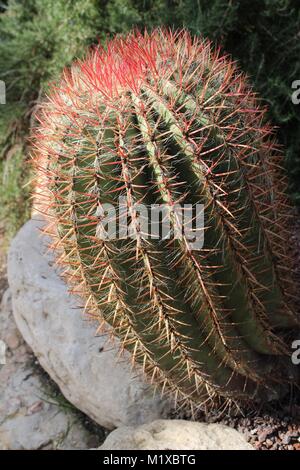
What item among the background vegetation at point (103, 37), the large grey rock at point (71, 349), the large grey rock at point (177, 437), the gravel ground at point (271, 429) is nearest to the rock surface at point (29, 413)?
the large grey rock at point (71, 349)

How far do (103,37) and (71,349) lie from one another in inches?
72.8

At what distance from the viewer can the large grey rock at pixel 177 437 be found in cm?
181

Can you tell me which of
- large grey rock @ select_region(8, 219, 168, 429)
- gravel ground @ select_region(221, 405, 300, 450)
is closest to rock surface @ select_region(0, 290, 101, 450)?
large grey rock @ select_region(8, 219, 168, 429)

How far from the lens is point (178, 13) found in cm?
296

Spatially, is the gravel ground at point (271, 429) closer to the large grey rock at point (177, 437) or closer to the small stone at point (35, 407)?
the large grey rock at point (177, 437)

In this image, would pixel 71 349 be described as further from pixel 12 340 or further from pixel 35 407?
pixel 12 340

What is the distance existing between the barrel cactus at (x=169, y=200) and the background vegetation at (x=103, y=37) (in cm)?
107

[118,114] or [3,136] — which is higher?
[3,136]

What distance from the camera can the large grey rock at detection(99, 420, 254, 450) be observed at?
181 cm

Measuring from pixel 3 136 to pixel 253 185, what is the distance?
2633mm
